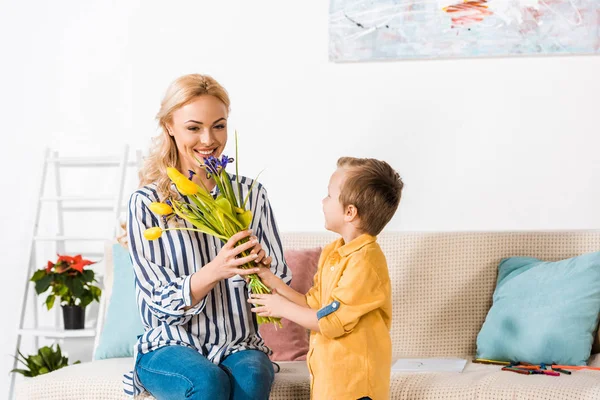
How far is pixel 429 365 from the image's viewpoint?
2.55 m

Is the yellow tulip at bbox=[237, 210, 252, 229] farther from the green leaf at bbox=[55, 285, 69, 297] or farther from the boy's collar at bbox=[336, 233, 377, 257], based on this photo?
the green leaf at bbox=[55, 285, 69, 297]

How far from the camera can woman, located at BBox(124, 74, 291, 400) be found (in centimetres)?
200

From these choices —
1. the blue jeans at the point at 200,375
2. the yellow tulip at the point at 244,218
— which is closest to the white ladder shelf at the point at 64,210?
the blue jeans at the point at 200,375

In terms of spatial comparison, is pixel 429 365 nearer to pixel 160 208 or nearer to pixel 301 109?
pixel 160 208

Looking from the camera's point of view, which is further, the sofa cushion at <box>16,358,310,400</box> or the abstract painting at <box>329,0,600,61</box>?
the abstract painting at <box>329,0,600,61</box>

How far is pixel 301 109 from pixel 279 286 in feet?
4.79

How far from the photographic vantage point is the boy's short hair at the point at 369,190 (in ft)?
6.43

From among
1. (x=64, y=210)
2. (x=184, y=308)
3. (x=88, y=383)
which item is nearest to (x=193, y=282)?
(x=184, y=308)

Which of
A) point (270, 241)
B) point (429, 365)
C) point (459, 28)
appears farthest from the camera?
point (459, 28)

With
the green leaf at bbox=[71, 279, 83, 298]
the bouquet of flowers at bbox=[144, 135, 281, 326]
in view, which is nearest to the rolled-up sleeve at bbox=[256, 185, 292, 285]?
the bouquet of flowers at bbox=[144, 135, 281, 326]

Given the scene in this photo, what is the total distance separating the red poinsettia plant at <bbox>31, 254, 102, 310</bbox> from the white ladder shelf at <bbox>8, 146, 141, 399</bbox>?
147 millimetres

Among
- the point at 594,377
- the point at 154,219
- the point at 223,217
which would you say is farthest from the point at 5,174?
the point at 594,377

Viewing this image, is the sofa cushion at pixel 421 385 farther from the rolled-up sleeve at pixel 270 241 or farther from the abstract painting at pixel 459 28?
the abstract painting at pixel 459 28

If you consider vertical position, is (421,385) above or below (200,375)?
below
